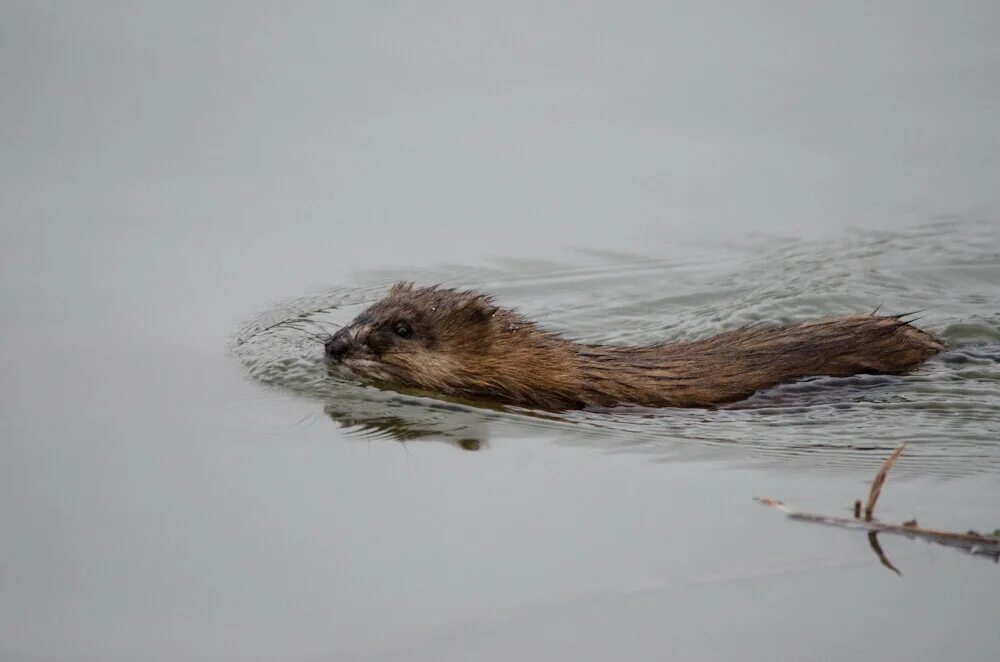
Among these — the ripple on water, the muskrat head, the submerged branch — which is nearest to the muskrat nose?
the muskrat head

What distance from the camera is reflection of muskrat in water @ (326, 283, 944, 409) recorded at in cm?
673

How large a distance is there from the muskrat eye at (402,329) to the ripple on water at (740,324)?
0.92 ft

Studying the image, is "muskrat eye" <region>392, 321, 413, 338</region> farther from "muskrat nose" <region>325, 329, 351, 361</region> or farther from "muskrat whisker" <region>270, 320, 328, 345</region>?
"muskrat whisker" <region>270, 320, 328, 345</region>

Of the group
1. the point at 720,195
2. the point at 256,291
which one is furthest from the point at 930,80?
the point at 256,291

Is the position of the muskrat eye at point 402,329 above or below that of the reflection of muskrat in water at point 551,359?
above

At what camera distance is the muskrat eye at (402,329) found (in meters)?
6.94

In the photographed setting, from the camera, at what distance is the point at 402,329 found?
694cm

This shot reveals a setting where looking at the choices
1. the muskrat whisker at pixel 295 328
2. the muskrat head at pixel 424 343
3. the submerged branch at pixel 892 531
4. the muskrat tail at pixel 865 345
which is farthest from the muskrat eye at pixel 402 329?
the submerged branch at pixel 892 531

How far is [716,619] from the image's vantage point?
180 inches

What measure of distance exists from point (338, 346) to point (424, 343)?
404 mm

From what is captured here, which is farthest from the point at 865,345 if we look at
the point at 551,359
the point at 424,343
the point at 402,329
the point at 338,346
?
the point at 338,346

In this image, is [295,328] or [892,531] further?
[295,328]

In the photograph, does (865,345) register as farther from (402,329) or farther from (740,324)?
(402,329)

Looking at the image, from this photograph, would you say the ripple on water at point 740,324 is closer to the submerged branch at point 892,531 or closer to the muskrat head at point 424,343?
the muskrat head at point 424,343
